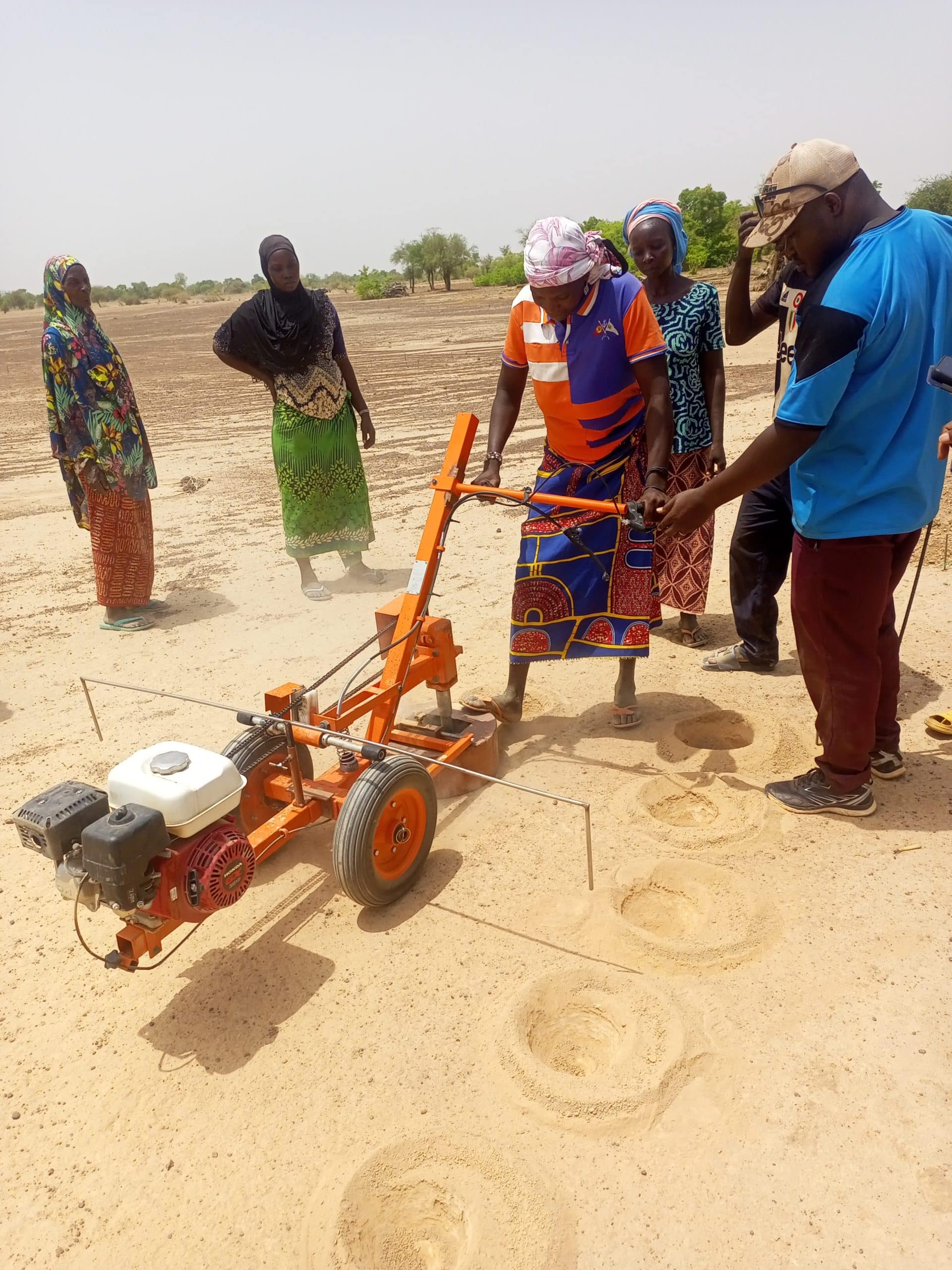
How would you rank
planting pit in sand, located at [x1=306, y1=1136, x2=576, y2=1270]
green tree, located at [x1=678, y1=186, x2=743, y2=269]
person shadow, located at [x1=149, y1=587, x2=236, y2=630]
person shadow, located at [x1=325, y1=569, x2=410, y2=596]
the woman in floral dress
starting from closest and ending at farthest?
1. planting pit in sand, located at [x1=306, y1=1136, x2=576, y2=1270]
2. the woman in floral dress
3. person shadow, located at [x1=149, y1=587, x2=236, y2=630]
4. person shadow, located at [x1=325, y1=569, x2=410, y2=596]
5. green tree, located at [x1=678, y1=186, x2=743, y2=269]

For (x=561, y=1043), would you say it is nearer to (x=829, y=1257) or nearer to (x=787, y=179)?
(x=829, y=1257)

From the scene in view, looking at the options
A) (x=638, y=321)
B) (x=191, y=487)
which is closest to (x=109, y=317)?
(x=191, y=487)

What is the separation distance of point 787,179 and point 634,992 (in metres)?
2.41

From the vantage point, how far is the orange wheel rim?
293 centimetres

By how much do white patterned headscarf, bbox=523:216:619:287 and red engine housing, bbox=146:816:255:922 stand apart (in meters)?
2.17

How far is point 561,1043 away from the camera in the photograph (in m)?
2.52

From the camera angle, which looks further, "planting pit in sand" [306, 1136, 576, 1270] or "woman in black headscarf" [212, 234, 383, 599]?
"woman in black headscarf" [212, 234, 383, 599]

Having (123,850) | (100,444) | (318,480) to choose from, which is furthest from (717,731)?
(100,444)

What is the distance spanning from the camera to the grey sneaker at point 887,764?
358cm

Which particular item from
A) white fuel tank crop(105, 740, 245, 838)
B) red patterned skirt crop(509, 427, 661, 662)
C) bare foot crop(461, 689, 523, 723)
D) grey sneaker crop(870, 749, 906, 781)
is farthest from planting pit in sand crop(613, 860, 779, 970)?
white fuel tank crop(105, 740, 245, 838)

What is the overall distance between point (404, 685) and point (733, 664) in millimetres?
2031

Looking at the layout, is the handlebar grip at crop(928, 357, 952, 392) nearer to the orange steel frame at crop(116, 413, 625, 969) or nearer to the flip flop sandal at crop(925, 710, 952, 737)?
the orange steel frame at crop(116, 413, 625, 969)

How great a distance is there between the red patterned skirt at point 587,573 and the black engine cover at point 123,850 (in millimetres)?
1956

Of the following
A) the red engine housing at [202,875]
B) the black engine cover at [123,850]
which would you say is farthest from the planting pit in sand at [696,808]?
the black engine cover at [123,850]
